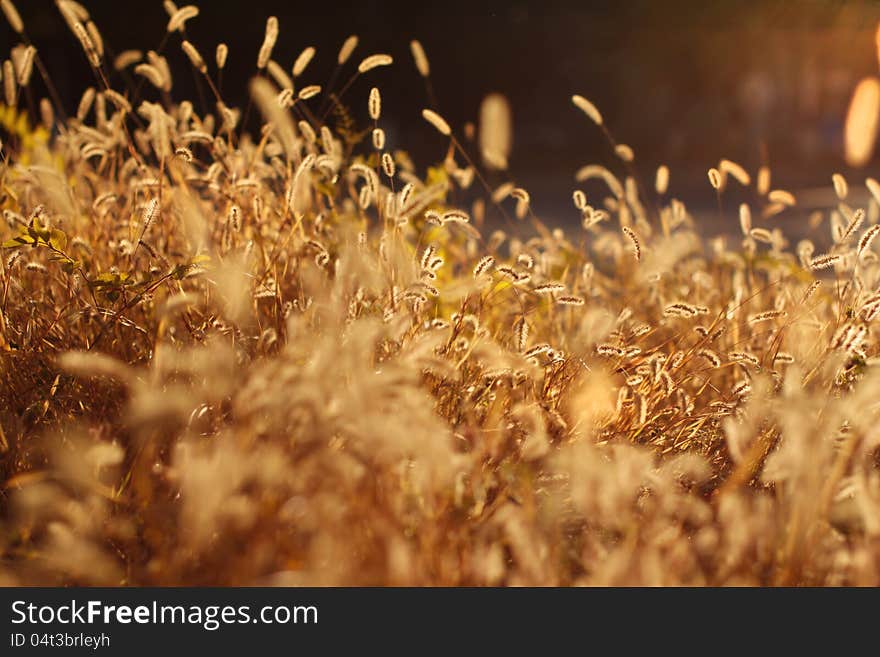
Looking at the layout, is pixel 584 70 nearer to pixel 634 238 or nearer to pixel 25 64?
pixel 25 64

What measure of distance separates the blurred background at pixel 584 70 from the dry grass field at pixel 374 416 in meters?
11.9

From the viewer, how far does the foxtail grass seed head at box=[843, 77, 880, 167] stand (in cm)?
1519

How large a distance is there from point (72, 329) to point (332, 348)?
950 millimetres

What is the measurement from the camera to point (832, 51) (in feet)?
64.5

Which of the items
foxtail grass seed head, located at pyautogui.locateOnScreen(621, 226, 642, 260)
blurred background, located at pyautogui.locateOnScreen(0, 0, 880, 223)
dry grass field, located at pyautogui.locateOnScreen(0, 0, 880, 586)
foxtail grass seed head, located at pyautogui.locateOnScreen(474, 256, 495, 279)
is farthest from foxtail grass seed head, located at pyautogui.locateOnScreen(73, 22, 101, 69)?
blurred background, located at pyautogui.locateOnScreen(0, 0, 880, 223)

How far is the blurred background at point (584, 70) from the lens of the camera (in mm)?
15625

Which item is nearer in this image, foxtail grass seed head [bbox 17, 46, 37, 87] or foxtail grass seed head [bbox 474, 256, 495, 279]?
foxtail grass seed head [bbox 474, 256, 495, 279]

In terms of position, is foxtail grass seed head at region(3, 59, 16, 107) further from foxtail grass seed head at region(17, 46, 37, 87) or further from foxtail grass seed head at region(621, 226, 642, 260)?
foxtail grass seed head at region(621, 226, 642, 260)

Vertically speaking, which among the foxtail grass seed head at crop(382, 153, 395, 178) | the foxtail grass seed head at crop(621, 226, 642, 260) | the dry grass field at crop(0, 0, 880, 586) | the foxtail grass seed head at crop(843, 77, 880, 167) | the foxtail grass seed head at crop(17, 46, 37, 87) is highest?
the foxtail grass seed head at crop(843, 77, 880, 167)

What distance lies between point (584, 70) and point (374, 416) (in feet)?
63.6

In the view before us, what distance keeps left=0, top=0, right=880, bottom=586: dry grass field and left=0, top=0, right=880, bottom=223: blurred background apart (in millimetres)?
11930

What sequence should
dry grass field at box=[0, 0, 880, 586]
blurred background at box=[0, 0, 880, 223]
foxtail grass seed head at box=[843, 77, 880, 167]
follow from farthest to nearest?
blurred background at box=[0, 0, 880, 223] → foxtail grass seed head at box=[843, 77, 880, 167] → dry grass field at box=[0, 0, 880, 586]

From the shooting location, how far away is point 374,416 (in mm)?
1578
